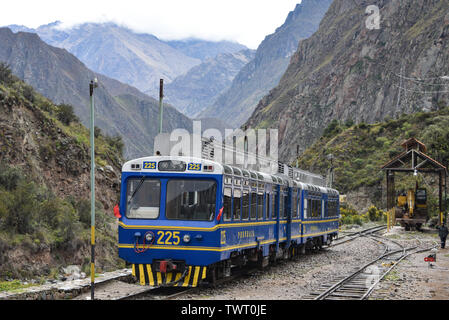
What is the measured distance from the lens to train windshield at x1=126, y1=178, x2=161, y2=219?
14.9 metres

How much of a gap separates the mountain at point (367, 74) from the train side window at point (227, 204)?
91.2 meters

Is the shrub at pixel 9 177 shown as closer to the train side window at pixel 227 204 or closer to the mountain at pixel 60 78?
the train side window at pixel 227 204

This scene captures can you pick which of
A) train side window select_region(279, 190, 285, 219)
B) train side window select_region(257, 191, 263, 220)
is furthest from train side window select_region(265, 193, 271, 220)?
train side window select_region(279, 190, 285, 219)

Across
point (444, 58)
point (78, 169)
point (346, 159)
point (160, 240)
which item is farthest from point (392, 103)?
point (160, 240)

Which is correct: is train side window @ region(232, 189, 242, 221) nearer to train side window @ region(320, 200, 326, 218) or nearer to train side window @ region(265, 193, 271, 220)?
train side window @ region(265, 193, 271, 220)

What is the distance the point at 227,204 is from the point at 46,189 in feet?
52.9

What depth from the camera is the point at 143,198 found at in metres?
15.0

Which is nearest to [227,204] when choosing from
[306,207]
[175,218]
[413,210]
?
[175,218]

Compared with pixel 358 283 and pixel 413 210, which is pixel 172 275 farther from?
pixel 413 210

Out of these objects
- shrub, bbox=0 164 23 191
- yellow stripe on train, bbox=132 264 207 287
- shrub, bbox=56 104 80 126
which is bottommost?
yellow stripe on train, bbox=132 264 207 287

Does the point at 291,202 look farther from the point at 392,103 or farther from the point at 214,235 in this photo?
the point at 392,103

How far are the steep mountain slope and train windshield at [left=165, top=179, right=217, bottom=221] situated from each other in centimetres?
807

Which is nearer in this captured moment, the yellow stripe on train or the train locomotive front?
the train locomotive front

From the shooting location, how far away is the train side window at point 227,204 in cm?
1519
